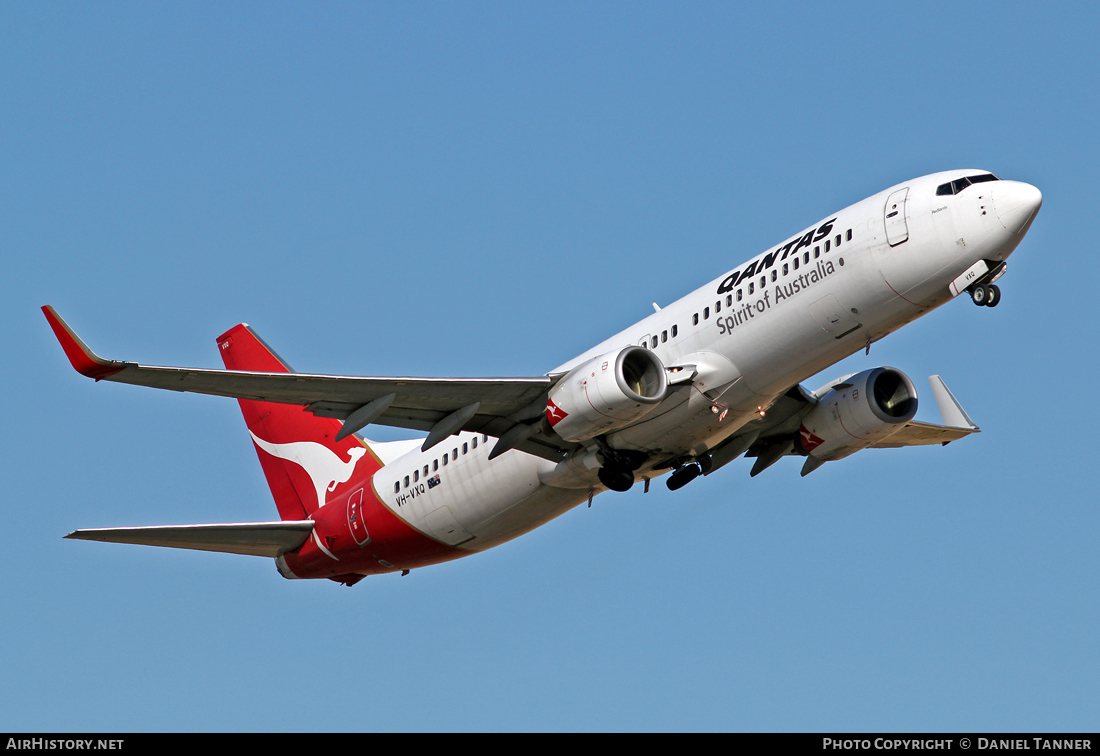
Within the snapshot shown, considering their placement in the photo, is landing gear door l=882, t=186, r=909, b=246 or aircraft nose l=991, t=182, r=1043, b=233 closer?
aircraft nose l=991, t=182, r=1043, b=233

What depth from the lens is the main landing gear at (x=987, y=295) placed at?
Answer: 2747 centimetres

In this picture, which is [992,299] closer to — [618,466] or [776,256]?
[776,256]

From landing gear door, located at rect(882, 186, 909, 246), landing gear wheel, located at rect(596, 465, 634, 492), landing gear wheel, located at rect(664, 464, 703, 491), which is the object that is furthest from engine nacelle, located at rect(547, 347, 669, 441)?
landing gear door, located at rect(882, 186, 909, 246)

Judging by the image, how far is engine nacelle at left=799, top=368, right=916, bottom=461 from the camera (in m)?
33.5

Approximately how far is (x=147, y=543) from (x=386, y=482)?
640cm

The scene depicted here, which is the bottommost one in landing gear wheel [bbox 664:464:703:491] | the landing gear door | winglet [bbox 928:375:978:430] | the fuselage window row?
landing gear wheel [bbox 664:464:703:491]

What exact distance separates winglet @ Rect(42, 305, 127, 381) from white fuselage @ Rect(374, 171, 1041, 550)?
412 inches

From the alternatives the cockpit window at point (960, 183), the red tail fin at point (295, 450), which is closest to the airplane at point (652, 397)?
the cockpit window at point (960, 183)

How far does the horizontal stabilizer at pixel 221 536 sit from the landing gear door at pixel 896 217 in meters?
18.4

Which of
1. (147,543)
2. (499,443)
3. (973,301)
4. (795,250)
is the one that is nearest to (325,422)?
(147,543)

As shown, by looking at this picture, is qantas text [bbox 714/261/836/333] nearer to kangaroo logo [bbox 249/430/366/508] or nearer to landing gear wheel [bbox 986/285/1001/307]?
landing gear wheel [bbox 986/285/1001/307]

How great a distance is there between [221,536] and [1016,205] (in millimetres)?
21952
